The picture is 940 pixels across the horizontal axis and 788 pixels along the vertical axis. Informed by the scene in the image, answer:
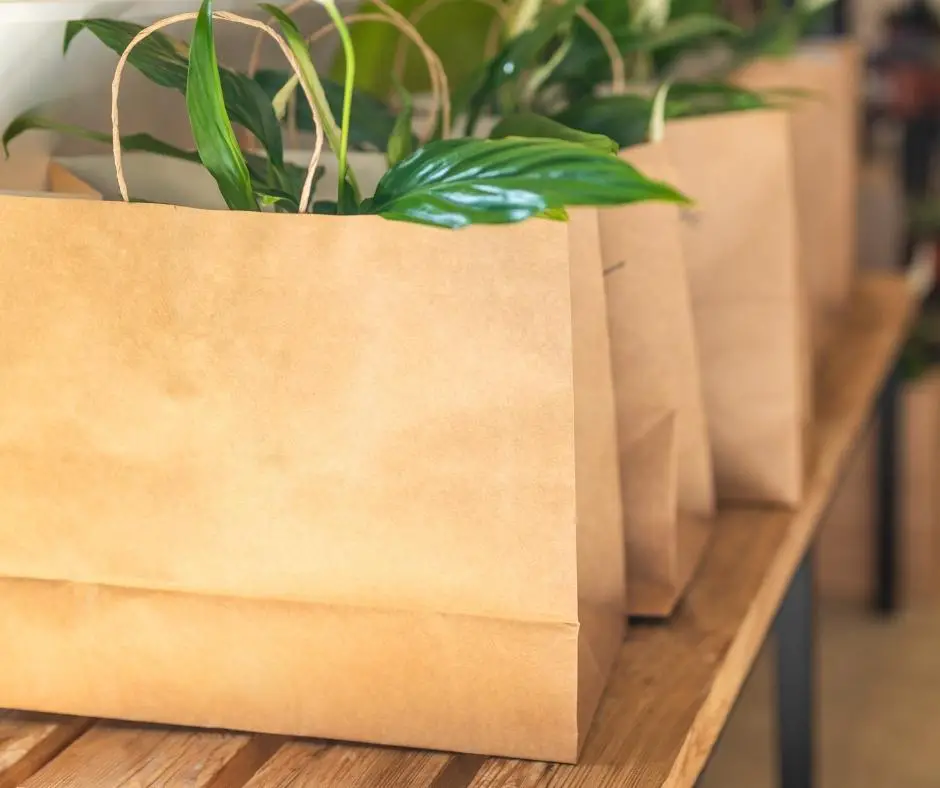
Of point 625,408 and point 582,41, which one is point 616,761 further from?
point 582,41

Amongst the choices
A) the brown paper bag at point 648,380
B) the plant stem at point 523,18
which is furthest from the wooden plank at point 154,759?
the plant stem at point 523,18

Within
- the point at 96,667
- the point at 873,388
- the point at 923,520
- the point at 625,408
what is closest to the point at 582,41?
the point at 625,408

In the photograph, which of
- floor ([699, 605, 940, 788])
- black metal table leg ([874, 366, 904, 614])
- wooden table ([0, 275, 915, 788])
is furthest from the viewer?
black metal table leg ([874, 366, 904, 614])

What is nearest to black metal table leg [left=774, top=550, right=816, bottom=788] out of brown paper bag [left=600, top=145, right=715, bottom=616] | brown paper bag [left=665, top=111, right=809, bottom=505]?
brown paper bag [left=665, top=111, right=809, bottom=505]

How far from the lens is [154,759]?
0.59 m

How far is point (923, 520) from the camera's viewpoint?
1.90m

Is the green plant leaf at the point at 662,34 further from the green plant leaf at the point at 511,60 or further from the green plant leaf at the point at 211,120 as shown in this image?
the green plant leaf at the point at 211,120

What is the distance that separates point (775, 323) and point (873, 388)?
1.25ft

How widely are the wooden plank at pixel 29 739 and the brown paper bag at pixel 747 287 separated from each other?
489mm

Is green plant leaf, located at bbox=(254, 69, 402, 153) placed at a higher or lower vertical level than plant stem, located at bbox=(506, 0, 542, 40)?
lower

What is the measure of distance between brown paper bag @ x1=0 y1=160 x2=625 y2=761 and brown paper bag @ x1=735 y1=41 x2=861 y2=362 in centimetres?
73

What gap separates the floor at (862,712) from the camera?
4.92 feet

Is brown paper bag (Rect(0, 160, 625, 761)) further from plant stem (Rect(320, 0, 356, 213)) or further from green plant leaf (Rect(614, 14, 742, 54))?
green plant leaf (Rect(614, 14, 742, 54))

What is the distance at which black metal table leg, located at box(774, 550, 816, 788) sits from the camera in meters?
0.93
